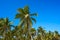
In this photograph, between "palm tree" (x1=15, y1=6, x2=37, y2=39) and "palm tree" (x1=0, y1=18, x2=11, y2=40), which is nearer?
"palm tree" (x1=15, y1=6, x2=37, y2=39)

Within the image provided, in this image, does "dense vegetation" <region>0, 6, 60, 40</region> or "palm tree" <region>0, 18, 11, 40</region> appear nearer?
"dense vegetation" <region>0, 6, 60, 40</region>

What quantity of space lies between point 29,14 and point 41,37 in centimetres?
3722

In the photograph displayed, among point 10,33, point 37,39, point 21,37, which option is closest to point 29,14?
point 10,33

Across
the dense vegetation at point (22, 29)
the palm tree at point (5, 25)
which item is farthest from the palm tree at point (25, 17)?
the palm tree at point (5, 25)

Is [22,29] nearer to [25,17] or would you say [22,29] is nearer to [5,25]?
[5,25]

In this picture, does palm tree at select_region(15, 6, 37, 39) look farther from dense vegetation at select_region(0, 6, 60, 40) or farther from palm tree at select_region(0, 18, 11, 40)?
palm tree at select_region(0, 18, 11, 40)

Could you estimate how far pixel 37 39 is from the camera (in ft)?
249

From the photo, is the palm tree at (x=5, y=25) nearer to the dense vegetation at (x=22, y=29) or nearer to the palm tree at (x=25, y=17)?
the dense vegetation at (x=22, y=29)

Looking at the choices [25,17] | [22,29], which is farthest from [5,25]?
[25,17]

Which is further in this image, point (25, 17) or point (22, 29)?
point (22, 29)

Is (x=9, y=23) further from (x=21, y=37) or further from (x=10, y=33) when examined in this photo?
(x=21, y=37)

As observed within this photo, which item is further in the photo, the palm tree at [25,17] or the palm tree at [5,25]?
the palm tree at [5,25]

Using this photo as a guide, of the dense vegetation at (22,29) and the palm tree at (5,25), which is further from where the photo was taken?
the palm tree at (5,25)

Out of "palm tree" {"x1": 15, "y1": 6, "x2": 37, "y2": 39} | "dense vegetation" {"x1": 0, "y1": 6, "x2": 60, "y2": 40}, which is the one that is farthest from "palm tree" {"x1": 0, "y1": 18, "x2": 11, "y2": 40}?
"palm tree" {"x1": 15, "y1": 6, "x2": 37, "y2": 39}
